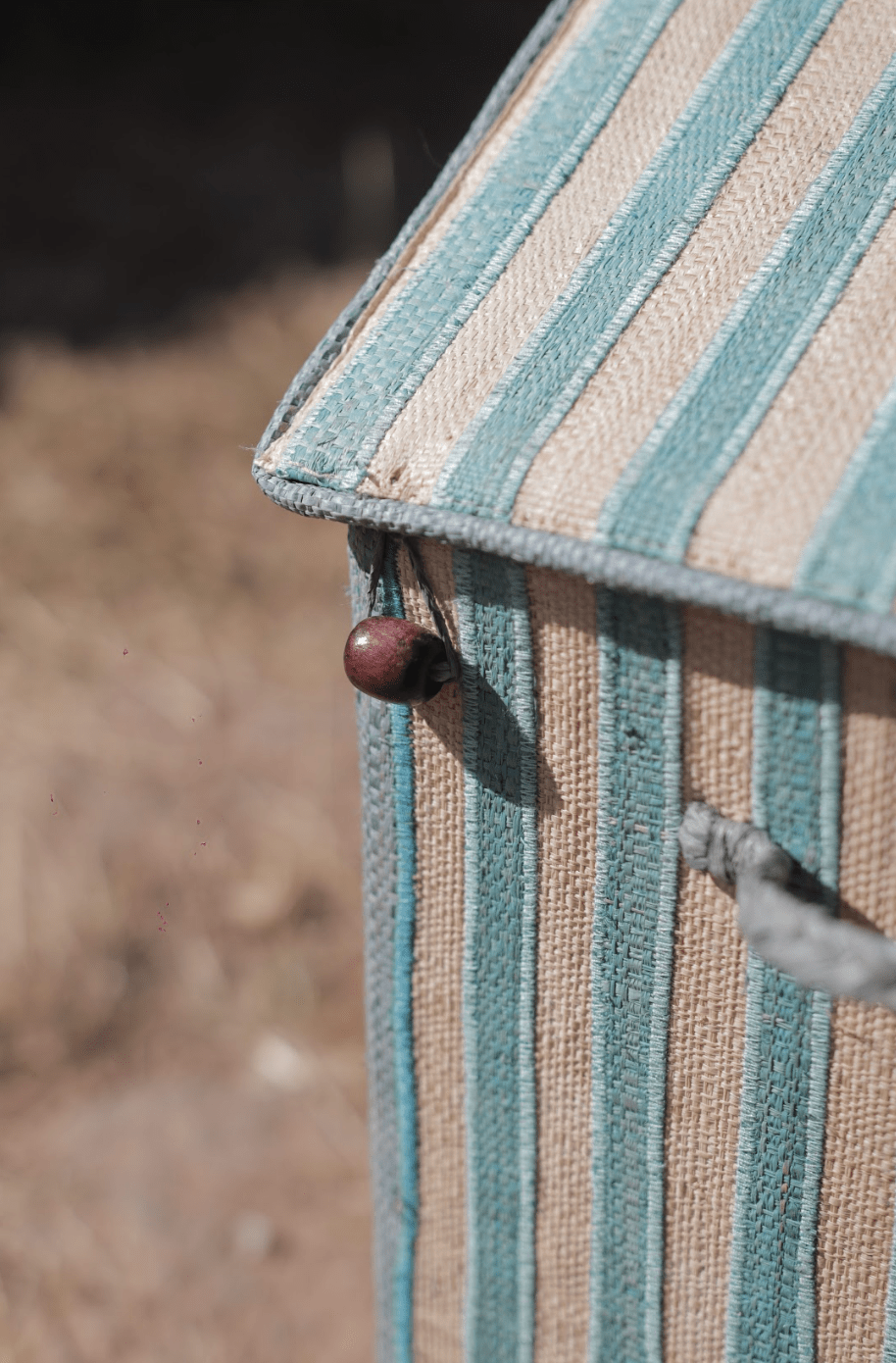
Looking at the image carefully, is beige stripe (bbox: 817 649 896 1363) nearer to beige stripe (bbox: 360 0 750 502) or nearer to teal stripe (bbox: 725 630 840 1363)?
teal stripe (bbox: 725 630 840 1363)

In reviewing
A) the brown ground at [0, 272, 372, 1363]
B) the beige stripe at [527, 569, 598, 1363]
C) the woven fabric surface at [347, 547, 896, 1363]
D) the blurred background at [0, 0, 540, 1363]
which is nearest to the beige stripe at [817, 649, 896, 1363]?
the woven fabric surface at [347, 547, 896, 1363]

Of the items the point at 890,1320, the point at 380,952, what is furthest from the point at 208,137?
the point at 890,1320

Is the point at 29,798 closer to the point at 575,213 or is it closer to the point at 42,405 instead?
the point at 42,405

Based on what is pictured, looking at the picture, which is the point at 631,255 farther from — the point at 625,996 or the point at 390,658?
the point at 625,996

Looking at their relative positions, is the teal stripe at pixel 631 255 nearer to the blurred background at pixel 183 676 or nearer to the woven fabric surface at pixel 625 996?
the woven fabric surface at pixel 625 996

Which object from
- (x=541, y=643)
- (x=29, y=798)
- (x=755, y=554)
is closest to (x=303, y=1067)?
(x=29, y=798)

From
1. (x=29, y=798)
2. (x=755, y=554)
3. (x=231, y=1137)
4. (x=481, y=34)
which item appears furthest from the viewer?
(x=481, y=34)
